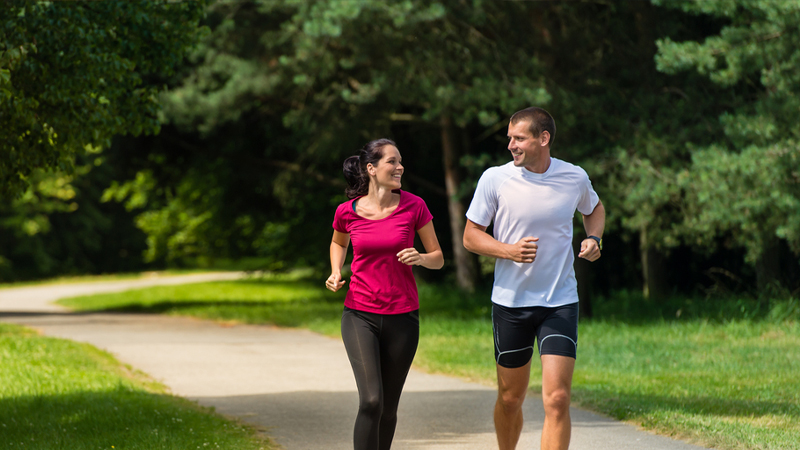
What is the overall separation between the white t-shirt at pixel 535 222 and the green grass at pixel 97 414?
2.45m

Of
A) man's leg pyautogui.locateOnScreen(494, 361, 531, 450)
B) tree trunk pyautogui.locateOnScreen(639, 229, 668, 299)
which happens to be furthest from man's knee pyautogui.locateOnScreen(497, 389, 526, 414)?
tree trunk pyautogui.locateOnScreen(639, 229, 668, 299)

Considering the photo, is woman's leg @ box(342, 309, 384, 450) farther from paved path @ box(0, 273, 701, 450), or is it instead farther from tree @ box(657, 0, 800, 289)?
tree @ box(657, 0, 800, 289)

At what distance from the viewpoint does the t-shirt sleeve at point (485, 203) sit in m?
4.61

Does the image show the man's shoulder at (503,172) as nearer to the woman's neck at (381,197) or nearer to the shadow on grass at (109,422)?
the woman's neck at (381,197)

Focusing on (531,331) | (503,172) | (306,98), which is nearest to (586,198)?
(503,172)

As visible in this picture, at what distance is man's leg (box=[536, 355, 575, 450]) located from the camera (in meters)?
4.38

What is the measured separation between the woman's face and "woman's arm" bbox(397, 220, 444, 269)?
302 mm

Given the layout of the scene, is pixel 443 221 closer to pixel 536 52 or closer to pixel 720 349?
pixel 536 52

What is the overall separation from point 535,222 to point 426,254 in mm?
606

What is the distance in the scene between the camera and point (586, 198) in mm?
4719

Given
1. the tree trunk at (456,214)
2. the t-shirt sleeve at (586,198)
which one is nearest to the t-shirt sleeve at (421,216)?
the t-shirt sleeve at (586,198)

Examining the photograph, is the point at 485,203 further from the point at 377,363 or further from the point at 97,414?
the point at 97,414

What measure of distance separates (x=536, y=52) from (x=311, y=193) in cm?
1024

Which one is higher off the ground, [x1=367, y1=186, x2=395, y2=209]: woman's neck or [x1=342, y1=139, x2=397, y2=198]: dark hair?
[x1=342, y1=139, x2=397, y2=198]: dark hair
